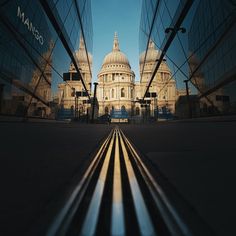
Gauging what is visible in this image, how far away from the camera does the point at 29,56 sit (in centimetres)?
666

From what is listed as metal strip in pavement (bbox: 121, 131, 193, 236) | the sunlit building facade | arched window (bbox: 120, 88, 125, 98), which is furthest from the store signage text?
arched window (bbox: 120, 88, 125, 98)

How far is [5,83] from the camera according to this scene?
4840 millimetres

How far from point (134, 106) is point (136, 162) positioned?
74869 mm

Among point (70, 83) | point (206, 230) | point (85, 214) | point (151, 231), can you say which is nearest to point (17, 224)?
point (85, 214)

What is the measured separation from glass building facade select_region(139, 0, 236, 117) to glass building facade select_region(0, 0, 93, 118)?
468 cm

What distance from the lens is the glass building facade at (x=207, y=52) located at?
4297mm

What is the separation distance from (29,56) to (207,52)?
5207 mm

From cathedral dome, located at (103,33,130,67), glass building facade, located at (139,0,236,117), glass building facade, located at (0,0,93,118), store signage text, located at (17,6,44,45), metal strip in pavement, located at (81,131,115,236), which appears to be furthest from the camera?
cathedral dome, located at (103,33,130,67)

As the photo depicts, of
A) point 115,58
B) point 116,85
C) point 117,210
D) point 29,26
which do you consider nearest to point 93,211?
point 117,210

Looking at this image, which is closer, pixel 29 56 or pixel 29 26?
pixel 29 26

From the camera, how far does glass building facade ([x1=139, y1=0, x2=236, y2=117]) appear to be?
4.30 m

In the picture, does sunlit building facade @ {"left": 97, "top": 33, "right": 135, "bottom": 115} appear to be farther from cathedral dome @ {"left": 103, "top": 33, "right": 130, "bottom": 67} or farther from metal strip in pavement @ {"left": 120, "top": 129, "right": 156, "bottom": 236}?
metal strip in pavement @ {"left": 120, "top": 129, "right": 156, "bottom": 236}

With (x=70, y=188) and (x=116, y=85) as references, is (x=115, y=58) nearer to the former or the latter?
(x=116, y=85)

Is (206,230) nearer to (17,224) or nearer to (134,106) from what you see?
(17,224)
